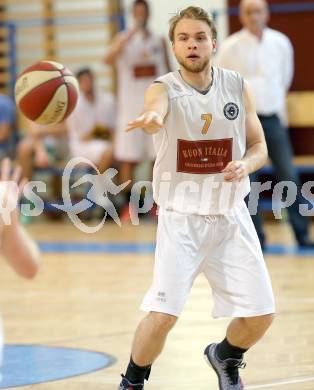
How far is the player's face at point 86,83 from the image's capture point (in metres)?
13.2

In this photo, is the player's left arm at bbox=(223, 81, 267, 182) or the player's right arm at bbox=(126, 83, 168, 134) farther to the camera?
the player's left arm at bbox=(223, 81, 267, 182)

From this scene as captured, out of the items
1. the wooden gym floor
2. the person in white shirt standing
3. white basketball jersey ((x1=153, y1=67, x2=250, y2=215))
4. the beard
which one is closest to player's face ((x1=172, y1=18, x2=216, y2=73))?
the beard

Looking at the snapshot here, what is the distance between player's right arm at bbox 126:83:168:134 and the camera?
444 centimetres

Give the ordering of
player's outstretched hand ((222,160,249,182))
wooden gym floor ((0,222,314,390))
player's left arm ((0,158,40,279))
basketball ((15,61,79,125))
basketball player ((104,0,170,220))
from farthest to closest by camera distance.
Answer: basketball player ((104,0,170,220)), basketball ((15,61,79,125)), wooden gym floor ((0,222,314,390)), player's outstretched hand ((222,160,249,182)), player's left arm ((0,158,40,279))

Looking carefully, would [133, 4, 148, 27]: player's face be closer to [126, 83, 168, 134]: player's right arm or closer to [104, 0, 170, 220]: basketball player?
[104, 0, 170, 220]: basketball player

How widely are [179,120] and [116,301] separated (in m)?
3.34

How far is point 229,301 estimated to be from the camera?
482cm

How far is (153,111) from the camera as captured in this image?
4668 mm

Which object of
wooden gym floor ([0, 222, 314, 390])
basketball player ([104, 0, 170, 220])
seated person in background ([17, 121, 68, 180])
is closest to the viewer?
wooden gym floor ([0, 222, 314, 390])

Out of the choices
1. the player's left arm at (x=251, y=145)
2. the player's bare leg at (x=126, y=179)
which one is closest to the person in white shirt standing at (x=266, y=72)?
the player's bare leg at (x=126, y=179)

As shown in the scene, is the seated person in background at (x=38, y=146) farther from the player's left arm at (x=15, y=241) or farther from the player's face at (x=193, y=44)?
the player's left arm at (x=15, y=241)

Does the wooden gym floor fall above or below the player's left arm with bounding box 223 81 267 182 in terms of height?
below

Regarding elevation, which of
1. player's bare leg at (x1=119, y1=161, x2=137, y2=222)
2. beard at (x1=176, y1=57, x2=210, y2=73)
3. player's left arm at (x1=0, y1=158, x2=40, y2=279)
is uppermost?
beard at (x1=176, y1=57, x2=210, y2=73)

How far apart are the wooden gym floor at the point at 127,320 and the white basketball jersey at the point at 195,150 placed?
36.7 inches
